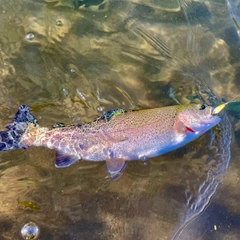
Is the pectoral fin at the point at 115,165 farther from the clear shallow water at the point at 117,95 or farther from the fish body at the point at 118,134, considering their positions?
the clear shallow water at the point at 117,95

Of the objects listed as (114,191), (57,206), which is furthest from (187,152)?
(57,206)

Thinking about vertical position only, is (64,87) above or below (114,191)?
above

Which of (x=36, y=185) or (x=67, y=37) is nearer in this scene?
(x=36, y=185)

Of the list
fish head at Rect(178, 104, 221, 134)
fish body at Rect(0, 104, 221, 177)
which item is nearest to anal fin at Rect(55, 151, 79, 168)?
fish body at Rect(0, 104, 221, 177)

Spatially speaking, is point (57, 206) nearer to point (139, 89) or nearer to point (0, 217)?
point (0, 217)

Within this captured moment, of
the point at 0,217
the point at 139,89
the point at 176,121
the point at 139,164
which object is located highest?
the point at 176,121

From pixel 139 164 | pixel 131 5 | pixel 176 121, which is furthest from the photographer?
pixel 131 5

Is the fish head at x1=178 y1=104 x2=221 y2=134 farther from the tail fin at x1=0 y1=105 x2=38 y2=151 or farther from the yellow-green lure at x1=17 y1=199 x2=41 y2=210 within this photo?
the yellow-green lure at x1=17 y1=199 x2=41 y2=210

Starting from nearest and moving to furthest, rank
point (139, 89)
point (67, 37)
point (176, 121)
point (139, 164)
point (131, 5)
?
1. point (176, 121)
2. point (139, 164)
3. point (139, 89)
4. point (67, 37)
5. point (131, 5)
